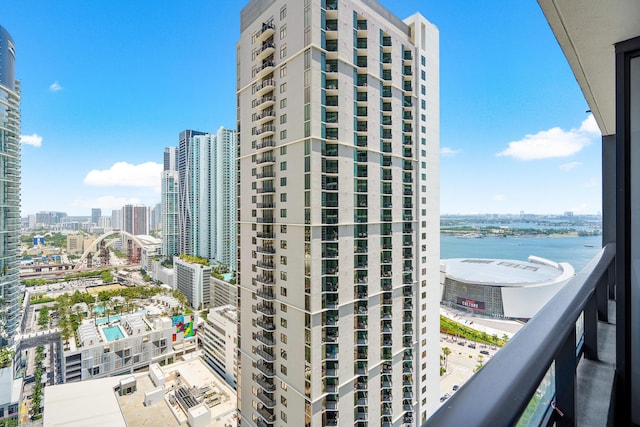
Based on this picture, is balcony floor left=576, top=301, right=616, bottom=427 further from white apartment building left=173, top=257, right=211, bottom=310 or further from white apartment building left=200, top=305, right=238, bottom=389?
white apartment building left=173, top=257, right=211, bottom=310

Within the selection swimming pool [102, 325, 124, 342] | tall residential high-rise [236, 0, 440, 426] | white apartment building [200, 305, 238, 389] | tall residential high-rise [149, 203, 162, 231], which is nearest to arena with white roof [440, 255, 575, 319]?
tall residential high-rise [236, 0, 440, 426]

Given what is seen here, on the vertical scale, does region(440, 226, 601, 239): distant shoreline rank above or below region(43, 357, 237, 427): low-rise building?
above

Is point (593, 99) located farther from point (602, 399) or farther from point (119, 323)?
point (119, 323)

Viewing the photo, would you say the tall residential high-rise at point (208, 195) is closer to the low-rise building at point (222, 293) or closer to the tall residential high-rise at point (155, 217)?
the low-rise building at point (222, 293)

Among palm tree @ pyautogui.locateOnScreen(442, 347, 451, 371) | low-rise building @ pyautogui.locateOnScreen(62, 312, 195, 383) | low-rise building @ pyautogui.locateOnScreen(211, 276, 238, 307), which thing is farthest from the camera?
low-rise building @ pyautogui.locateOnScreen(211, 276, 238, 307)

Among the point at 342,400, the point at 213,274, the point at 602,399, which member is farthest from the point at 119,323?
the point at 602,399
